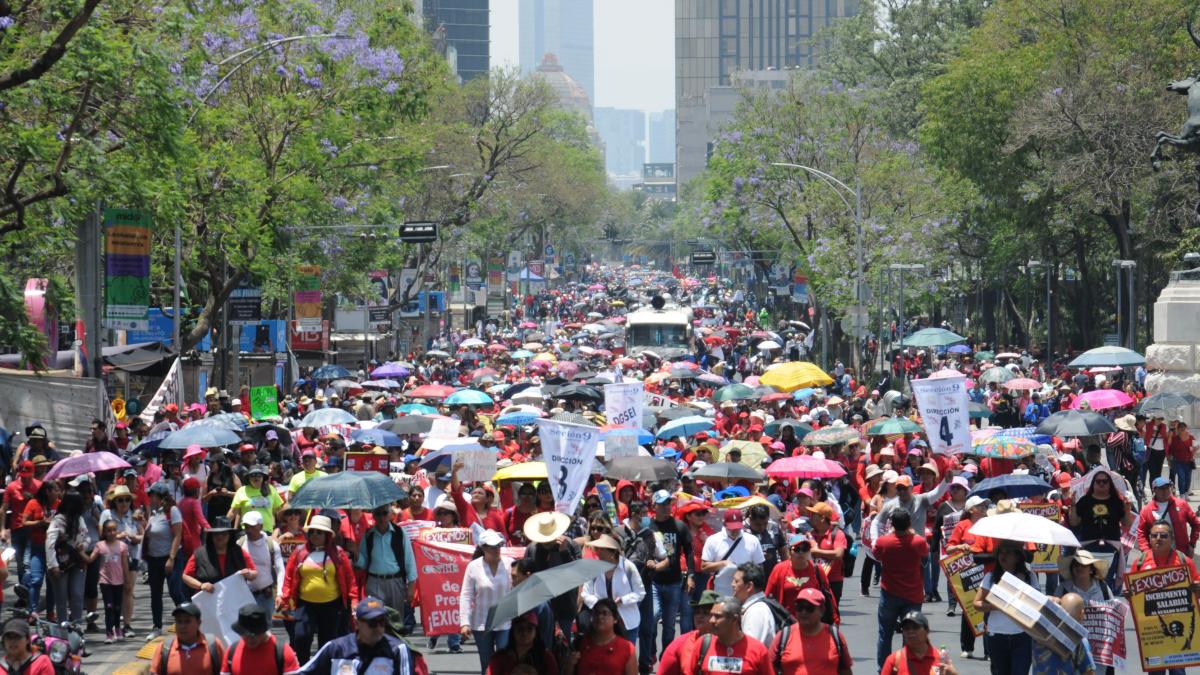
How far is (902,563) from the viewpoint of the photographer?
43.6 ft

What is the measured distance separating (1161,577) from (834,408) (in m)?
17.0

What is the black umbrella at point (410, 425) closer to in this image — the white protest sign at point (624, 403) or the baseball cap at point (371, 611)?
the white protest sign at point (624, 403)

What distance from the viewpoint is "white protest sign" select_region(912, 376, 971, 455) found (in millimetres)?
19453

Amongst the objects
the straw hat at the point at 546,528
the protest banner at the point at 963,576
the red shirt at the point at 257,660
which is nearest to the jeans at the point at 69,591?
the straw hat at the point at 546,528

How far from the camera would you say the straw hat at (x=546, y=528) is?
1233cm

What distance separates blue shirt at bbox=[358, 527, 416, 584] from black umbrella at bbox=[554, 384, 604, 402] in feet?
64.2

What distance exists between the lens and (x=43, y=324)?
30.0 meters

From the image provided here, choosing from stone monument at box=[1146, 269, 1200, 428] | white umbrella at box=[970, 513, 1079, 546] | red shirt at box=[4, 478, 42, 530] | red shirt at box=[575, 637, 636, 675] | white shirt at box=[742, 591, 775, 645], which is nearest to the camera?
red shirt at box=[575, 637, 636, 675]

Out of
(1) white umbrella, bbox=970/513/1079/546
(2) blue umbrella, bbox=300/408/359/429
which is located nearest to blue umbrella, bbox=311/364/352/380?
(2) blue umbrella, bbox=300/408/359/429

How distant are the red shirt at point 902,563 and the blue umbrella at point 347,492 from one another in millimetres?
3485

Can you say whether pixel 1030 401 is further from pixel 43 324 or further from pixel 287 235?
pixel 43 324

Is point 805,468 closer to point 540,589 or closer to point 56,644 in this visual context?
point 540,589

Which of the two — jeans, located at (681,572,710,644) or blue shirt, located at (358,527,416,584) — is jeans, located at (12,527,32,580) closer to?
blue shirt, located at (358,527,416,584)

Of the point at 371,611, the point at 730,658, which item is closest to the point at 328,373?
the point at 371,611
